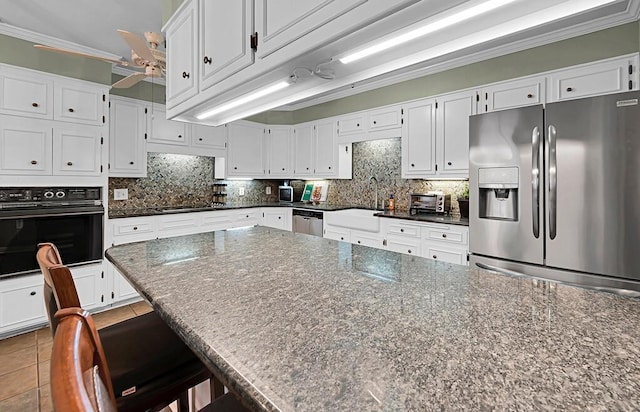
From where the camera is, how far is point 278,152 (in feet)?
16.7

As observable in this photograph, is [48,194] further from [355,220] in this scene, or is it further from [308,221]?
[355,220]

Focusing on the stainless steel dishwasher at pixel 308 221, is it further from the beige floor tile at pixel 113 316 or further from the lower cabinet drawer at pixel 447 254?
the beige floor tile at pixel 113 316

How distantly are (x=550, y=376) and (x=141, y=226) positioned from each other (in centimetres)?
382

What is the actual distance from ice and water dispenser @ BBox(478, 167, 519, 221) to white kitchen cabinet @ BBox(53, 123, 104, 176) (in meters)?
3.67

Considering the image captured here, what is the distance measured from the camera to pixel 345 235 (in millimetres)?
3918

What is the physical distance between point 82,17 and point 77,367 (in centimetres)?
343

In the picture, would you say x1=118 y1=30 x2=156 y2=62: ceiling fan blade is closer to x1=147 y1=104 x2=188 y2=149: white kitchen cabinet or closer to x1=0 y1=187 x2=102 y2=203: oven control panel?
x1=147 y1=104 x2=188 y2=149: white kitchen cabinet

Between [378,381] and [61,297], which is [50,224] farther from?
[378,381]

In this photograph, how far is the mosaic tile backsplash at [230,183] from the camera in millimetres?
3881

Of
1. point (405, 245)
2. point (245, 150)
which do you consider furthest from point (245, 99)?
point (245, 150)

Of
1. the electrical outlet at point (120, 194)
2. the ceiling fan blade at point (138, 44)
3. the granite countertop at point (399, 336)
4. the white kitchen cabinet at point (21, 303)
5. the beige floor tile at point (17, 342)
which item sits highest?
the ceiling fan blade at point (138, 44)

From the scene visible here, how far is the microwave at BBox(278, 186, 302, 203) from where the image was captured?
5.12 meters

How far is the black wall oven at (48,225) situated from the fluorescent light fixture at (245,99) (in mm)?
2090

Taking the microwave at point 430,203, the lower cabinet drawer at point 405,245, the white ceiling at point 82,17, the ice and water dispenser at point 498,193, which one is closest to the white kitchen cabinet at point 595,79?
the ice and water dispenser at point 498,193
